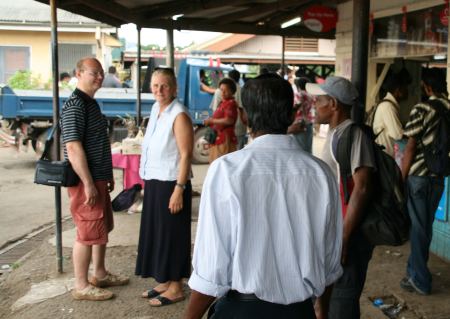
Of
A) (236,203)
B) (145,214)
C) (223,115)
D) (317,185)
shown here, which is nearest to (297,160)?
(317,185)

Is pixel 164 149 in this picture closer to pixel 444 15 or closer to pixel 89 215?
pixel 89 215

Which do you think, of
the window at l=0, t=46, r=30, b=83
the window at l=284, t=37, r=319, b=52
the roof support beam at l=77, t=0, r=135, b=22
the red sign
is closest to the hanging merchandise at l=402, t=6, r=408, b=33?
the red sign

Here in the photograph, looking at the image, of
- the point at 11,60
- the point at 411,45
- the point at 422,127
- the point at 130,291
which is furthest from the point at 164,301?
the point at 11,60

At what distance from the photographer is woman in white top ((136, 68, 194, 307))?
3939 millimetres

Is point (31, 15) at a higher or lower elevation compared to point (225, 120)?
higher

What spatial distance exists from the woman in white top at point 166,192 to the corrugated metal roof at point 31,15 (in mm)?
14888

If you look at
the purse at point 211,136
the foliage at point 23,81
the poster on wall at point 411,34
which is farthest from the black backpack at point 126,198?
the foliage at point 23,81

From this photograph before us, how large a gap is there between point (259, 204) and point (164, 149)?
2236 millimetres

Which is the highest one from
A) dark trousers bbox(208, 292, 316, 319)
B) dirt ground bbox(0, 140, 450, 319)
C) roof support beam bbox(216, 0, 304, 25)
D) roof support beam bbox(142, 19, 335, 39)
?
roof support beam bbox(216, 0, 304, 25)

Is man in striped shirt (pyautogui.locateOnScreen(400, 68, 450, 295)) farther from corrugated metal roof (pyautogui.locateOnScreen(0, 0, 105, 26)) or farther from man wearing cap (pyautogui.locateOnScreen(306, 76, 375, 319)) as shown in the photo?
corrugated metal roof (pyautogui.locateOnScreen(0, 0, 105, 26))

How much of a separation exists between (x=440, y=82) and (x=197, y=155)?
27.2ft

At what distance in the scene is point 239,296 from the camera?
6.16 ft

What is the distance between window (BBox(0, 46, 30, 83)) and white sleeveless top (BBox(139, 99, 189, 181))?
56.6 ft

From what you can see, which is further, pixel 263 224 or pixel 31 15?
pixel 31 15
